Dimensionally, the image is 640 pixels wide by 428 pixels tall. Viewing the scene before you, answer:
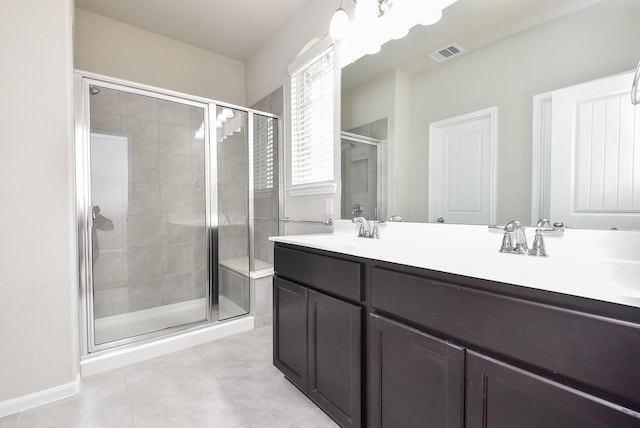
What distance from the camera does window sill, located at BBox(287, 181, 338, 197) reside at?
2066 millimetres

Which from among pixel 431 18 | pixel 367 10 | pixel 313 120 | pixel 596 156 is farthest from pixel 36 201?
pixel 596 156

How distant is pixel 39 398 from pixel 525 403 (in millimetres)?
2148

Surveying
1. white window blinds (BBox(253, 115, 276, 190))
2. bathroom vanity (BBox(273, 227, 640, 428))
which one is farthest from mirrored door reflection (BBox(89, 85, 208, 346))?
bathroom vanity (BBox(273, 227, 640, 428))

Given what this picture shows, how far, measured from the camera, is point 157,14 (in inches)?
98.7

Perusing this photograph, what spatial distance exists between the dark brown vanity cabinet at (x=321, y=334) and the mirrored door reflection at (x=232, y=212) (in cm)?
96

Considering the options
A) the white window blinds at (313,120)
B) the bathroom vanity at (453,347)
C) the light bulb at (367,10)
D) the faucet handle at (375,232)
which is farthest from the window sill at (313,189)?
the light bulb at (367,10)

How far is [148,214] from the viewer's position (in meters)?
2.47

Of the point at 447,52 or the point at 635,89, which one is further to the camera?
the point at 447,52

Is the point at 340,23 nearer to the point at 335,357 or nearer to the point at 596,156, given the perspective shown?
the point at 596,156

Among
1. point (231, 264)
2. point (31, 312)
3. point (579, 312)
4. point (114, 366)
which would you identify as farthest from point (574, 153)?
point (114, 366)

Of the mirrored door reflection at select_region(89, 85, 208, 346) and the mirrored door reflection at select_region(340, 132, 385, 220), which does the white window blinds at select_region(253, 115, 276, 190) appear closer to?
the mirrored door reflection at select_region(89, 85, 208, 346)

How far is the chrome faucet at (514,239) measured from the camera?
41.6 inches

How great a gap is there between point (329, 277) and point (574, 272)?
815 millimetres

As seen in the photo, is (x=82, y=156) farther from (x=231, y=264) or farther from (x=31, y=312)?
(x=231, y=264)
